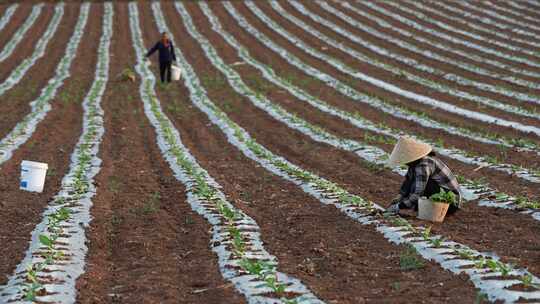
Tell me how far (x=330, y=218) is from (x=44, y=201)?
12.3ft

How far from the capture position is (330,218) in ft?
29.8

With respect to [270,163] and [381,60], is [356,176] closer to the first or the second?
[270,163]

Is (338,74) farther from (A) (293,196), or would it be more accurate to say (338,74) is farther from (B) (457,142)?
(A) (293,196)

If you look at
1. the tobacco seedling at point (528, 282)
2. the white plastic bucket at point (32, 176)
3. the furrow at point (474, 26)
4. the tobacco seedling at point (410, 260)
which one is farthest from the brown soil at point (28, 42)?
the tobacco seedling at point (528, 282)

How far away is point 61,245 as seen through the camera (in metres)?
8.05

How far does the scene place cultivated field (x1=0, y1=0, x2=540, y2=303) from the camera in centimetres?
677

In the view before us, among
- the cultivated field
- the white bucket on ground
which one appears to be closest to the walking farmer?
the cultivated field

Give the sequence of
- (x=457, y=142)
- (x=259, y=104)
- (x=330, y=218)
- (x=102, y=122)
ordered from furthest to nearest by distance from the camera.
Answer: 1. (x=259, y=104)
2. (x=102, y=122)
3. (x=457, y=142)
4. (x=330, y=218)

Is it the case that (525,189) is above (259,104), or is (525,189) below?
above

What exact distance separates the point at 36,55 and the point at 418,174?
24425 millimetres

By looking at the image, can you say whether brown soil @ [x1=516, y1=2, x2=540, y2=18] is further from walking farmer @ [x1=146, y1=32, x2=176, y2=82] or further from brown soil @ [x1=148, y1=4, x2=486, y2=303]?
brown soil @ [x1=148, y1=4, x2=486, y2=303]

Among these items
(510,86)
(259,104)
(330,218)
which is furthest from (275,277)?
(510,86)

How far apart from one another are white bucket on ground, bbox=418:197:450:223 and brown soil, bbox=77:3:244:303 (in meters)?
2.18

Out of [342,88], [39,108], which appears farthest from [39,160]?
[342,88]
